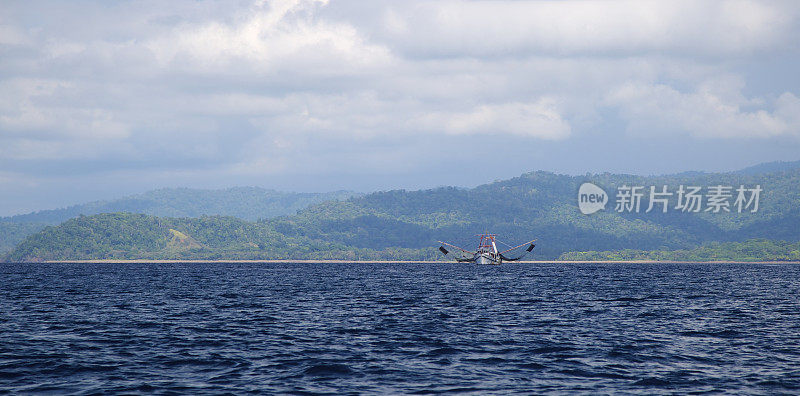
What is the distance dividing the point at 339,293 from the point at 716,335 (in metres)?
67.4

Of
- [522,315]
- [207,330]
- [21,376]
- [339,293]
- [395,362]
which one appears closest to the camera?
[21,376]

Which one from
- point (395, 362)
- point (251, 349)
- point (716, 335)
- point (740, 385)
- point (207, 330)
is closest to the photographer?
point (740, 385)

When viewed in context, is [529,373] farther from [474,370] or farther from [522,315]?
[522,315]

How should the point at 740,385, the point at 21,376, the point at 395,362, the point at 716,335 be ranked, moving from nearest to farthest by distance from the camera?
the point at 740,385 < the point at 21,376 < the point at 395,362 < the point at 716,335

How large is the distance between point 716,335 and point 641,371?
63.7ft

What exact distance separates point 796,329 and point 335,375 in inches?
1656

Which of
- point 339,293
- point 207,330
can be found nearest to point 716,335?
point 207,330

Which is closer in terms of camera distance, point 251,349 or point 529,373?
point 529,373

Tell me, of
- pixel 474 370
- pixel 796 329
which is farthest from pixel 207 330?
pixel 796 329

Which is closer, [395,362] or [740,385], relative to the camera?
[740,385]

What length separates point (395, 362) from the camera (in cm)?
4647

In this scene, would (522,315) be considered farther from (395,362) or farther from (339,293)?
(339,293)

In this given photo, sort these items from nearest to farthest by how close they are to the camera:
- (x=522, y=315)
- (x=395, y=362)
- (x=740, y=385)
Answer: (x=740, y=385)
(x=395, y=362)
(x=522, y=315)

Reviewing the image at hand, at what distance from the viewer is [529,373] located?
4275 centimetres
